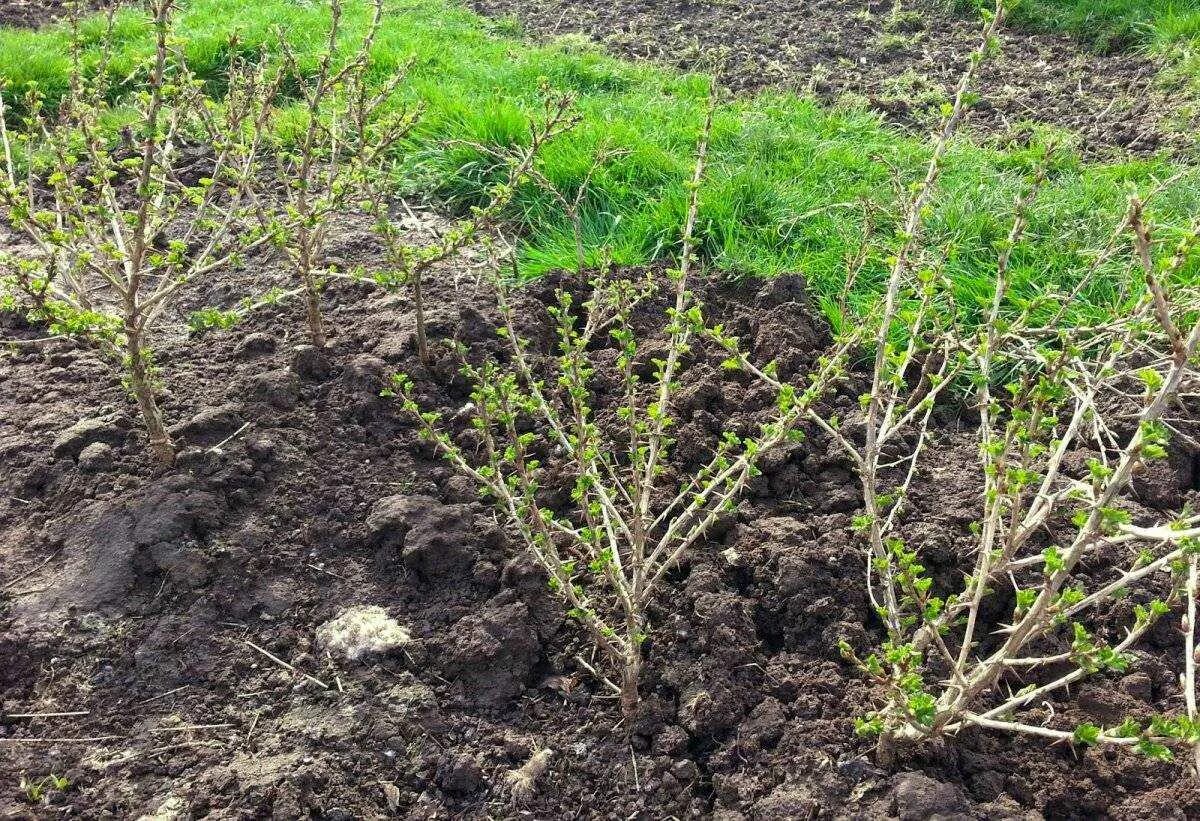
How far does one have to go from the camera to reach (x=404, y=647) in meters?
2.61

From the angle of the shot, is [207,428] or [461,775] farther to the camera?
[207,428]

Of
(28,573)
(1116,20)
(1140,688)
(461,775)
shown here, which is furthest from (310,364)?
(1116,20)

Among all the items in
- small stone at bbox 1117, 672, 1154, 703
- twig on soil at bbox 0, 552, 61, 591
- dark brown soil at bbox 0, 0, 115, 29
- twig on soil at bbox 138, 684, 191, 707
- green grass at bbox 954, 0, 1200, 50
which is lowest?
twig on soil at bbox 138, 684, 191, 707

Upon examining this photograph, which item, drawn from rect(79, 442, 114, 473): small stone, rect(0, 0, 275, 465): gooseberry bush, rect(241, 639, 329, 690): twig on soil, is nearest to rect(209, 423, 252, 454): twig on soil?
rect(0, 0, 275, 465): gooseberry bush

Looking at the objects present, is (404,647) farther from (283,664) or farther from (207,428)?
(207,428)

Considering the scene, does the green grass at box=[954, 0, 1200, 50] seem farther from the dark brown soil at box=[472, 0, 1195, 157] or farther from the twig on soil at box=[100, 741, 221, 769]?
the twig on soil at box=[100, 741, 221, 769]

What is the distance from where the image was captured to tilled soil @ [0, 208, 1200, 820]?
7.49 feet

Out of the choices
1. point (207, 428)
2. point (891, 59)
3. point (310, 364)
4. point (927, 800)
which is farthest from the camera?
point (891, 59)

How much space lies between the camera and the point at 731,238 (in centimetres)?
420

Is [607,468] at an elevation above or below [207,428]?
above

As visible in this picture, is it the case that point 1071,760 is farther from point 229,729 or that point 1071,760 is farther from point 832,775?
point 229,729

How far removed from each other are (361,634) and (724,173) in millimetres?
3072

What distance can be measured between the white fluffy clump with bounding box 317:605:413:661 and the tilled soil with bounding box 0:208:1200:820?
0.11 feet

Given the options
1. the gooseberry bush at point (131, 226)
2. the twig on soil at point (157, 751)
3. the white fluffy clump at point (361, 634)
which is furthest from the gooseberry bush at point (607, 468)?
the twig on soil at point (157, 751)
